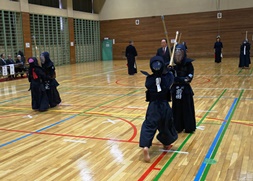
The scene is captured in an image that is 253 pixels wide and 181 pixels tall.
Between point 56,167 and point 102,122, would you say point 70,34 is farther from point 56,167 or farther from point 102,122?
point 56,167

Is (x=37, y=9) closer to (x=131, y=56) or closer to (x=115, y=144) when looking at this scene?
(x=131, y=56)

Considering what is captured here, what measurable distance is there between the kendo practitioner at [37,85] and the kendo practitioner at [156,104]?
14.5 ft

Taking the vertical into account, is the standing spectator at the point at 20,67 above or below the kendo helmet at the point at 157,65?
below

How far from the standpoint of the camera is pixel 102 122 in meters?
6.69

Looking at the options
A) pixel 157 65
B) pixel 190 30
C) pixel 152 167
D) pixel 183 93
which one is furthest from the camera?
pixel 190 30

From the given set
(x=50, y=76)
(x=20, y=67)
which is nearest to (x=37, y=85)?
(x=50, y=76)

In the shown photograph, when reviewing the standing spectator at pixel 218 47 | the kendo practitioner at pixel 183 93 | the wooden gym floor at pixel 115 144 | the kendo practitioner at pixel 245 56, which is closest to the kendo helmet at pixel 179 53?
the kendo practitioner at pixel 183 93

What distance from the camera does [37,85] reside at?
8.04 m

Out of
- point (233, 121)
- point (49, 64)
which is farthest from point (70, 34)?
point (233, 121)

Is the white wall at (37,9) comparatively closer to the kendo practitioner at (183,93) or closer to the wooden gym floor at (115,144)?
the wooden gym floor at (115,144)

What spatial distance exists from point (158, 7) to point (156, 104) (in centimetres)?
2487

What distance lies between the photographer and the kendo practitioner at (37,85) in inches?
313

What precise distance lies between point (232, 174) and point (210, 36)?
79.4 ft

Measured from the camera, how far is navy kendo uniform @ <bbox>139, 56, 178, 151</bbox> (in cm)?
436
